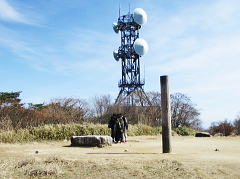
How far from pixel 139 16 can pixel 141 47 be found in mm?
3884

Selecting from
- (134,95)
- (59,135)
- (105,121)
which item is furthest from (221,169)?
(134,95)

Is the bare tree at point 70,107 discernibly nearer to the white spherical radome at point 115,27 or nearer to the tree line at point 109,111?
the tree line at point 109,111

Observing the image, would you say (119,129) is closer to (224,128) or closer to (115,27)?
(224,128)

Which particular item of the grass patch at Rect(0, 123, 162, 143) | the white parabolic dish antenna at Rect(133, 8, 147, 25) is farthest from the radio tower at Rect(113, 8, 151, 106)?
the grass patch at Rect(0, 123, 162, 143)

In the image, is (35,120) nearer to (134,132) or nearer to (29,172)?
(134,132)

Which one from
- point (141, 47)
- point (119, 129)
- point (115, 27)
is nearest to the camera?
point (119, 129)

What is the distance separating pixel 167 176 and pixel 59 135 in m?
10.5

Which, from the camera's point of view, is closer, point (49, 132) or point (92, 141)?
point (92, 141)

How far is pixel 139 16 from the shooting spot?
1522 inches

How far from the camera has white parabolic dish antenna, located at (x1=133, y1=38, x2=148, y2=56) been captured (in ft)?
123

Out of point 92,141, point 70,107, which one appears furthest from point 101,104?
point 92,141

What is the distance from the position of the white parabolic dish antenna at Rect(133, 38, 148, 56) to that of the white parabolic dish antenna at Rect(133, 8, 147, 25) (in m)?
2.50

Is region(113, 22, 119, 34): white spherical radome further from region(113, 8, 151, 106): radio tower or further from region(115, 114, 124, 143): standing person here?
region(115, 114, 124, 143): standing person

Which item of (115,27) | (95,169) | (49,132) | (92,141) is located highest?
(115,27)
